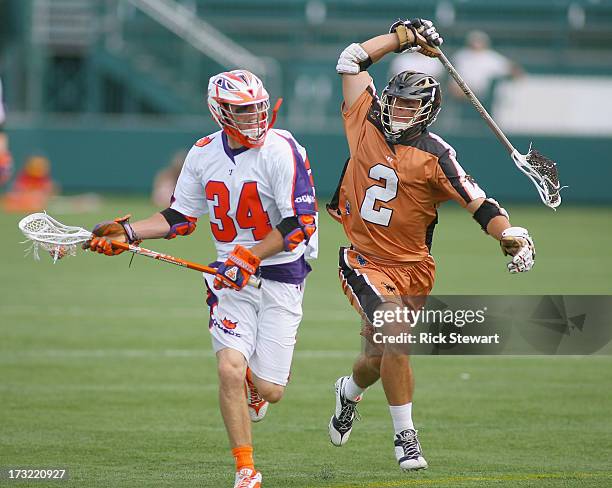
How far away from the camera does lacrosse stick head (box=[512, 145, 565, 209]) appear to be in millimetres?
7730

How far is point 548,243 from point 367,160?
12.1 meters

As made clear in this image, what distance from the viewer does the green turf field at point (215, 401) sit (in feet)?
23.6

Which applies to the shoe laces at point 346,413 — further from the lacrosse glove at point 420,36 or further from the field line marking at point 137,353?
the field line marking at point 137,353

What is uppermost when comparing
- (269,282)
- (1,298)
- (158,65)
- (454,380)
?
(269,282)

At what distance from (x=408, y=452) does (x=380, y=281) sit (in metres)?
1.06

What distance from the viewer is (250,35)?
28094mm

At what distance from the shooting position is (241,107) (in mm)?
6836

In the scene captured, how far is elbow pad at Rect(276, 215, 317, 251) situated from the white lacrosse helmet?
1.63ft

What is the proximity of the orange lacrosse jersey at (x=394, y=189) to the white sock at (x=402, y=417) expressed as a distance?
3.03ft

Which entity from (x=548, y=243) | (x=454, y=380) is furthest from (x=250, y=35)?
(x=454, y=380)

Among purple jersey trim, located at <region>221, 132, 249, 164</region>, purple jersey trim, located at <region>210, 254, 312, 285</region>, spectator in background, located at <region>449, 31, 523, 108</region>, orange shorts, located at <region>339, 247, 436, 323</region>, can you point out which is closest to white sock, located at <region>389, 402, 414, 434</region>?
orange shorts, located at <region>339, 247, 436, 323</region>

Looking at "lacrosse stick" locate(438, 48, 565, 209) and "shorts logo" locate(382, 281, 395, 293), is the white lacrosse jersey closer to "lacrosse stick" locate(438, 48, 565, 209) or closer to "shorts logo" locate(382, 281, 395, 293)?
"shorts logo" locate(382, 281, 395, 293)

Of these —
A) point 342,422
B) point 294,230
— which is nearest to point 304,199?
point 294,230

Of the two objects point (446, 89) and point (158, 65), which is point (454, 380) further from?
point (158, 65)
